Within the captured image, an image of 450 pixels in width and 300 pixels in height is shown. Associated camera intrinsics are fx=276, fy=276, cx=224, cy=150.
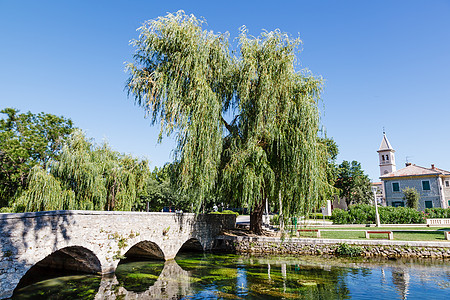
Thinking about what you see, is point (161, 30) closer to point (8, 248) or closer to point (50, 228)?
point (50, 228)

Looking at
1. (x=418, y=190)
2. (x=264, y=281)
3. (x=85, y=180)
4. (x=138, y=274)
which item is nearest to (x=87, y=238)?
(x=138, y=274)

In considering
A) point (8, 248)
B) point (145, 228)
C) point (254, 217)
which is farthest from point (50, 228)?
point (254, 217)

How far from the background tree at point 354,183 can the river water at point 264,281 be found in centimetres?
3035

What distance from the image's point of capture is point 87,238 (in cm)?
1038

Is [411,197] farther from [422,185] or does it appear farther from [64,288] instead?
[64,288]

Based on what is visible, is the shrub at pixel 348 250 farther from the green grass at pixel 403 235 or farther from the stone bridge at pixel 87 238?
the stone bridge at pixel 87 238

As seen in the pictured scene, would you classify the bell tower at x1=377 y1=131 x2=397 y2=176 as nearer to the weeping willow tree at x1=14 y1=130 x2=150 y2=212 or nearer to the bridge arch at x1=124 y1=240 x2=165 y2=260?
the weeping willow tree at x1=14 y1=130 x2=150 y2=212

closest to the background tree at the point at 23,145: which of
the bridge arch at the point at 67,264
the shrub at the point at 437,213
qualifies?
the bridge arch at the point at 67,264

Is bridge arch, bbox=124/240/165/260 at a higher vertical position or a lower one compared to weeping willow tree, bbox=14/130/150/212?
lower

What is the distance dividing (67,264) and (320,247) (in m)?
12.6

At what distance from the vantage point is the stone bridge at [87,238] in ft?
27.1

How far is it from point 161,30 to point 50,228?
33.7 feet

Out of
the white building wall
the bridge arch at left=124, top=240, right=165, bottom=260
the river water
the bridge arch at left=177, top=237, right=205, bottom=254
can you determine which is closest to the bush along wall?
the white building wall

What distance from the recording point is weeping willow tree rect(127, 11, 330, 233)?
13602 millimetres
